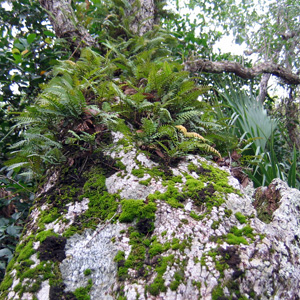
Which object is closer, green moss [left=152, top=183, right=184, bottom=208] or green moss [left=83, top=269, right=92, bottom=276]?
green moss [left=83, top=269, right=92, bottom=276]

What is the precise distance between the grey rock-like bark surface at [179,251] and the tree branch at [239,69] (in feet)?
10.5

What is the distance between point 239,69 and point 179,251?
470 cm

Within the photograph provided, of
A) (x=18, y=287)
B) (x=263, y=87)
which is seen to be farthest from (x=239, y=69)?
(x=18, y=287)

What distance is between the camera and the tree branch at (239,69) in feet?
15.1

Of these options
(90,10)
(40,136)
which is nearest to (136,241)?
(40,136)

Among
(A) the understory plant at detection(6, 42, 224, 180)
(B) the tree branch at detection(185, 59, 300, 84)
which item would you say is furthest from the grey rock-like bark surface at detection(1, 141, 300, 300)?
(B) the tree branch at detection(185, 59, 300, 84)

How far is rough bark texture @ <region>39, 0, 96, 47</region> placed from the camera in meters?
4.34

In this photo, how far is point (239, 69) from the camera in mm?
5160

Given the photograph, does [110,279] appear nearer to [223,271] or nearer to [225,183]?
[223,271]

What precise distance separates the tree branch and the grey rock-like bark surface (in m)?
3.19

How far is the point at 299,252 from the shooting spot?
1676 mm

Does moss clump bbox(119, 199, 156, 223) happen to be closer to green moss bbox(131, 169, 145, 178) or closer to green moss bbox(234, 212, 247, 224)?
green moss bbox(131, 169, 145, 178)

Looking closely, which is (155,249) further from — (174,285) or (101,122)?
(101,122)

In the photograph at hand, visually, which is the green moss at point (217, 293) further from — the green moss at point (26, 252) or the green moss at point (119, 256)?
the green moss at point (26, 252)
